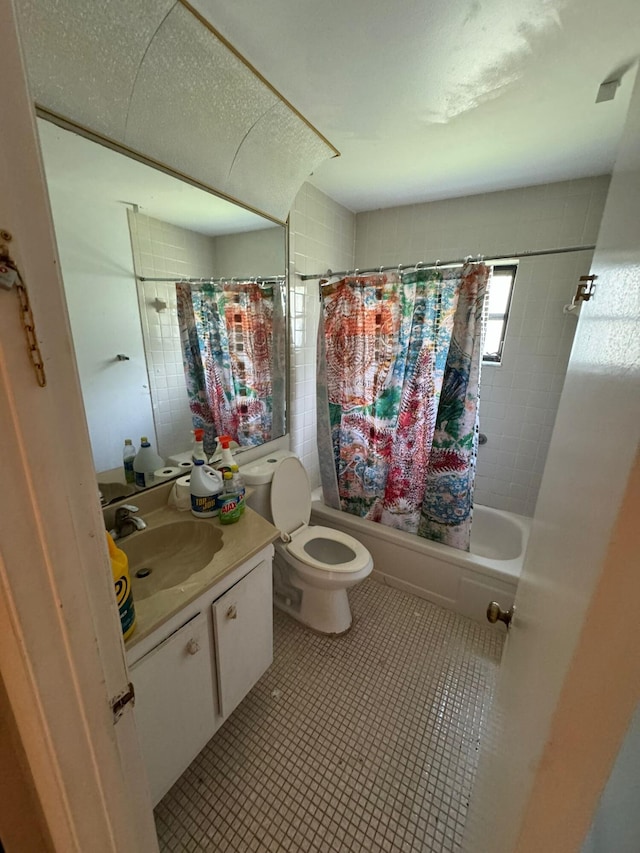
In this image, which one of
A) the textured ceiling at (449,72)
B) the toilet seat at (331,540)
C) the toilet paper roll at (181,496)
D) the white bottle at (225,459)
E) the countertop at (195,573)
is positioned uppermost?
the textured ceiling at (449,72)

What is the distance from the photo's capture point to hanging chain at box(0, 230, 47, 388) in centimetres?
33

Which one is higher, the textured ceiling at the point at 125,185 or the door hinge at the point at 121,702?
the textured ceiling at the point at 125,185

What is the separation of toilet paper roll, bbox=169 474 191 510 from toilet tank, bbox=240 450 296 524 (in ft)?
0.99

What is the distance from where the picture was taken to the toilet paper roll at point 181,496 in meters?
1.36

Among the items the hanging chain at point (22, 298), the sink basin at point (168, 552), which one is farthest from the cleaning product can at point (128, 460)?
the hanging chain at point (22, 298)

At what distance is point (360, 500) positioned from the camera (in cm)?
223

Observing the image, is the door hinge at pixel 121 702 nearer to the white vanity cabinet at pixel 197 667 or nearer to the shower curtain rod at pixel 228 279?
the white vanity cabinet at pixel 197 667

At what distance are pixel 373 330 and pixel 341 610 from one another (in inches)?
62.6

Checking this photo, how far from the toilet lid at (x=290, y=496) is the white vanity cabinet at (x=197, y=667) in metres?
0.48

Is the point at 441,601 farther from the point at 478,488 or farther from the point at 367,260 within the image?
the point at 367,260

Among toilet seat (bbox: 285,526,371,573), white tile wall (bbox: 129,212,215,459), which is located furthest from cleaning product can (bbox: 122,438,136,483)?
toilet seat (bbox: 285,526,371,573)

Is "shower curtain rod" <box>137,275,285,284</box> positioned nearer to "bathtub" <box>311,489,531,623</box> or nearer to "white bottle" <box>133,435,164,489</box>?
"white bottle" <box>133,435,164,489</box>

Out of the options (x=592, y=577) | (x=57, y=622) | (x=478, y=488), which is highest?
(x=592, y=577)

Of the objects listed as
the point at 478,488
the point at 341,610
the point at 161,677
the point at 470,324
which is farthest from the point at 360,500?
the point at 161,677
